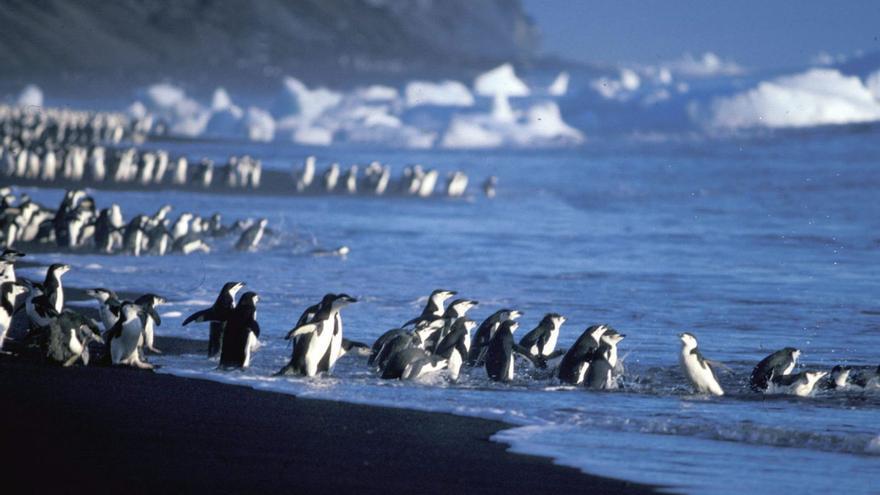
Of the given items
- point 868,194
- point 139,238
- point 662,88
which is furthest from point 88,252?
point 662,88

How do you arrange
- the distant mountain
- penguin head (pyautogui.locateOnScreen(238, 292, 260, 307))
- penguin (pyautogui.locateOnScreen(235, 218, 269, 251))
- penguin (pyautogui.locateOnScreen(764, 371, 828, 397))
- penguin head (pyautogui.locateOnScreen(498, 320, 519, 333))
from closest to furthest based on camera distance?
penguin (pyautogui.locateOnScreen(764, 371, 828, 397)) < penguin head (pyautogui.locateOnScreen(498, 320, 519, 333)) < penguin head (pyautogui.locateOnScreen(238, 292, 260, 307)) < penguin (pyautogui.locateOnScreen(235, 218, 269, 251)) < the distant mountain

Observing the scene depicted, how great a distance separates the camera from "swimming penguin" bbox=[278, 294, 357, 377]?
31.5 feet

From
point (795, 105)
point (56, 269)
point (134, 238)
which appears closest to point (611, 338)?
point (56, 269)

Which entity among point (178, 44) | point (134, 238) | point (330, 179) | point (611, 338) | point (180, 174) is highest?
point (178, 44)

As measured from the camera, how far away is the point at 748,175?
46.1 meters

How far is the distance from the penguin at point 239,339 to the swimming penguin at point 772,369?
Result: 3239 millimetres

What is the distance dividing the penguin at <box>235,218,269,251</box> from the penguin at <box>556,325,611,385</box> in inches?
409

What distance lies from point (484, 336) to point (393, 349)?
1.04m

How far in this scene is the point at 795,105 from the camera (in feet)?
254

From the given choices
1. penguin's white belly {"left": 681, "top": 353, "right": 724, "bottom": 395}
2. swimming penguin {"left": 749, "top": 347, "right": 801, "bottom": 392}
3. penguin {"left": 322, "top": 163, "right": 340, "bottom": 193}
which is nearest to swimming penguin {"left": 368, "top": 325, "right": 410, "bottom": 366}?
penguin's white belly {"left": 681, "top": 353, "right": 724, "bottom": 395}

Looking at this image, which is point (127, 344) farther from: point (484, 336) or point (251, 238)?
point (251, 238)

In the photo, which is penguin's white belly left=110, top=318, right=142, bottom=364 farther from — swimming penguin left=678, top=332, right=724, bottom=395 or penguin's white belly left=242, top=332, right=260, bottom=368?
swimming penguin left=678, top=332, right=724, bottom=395

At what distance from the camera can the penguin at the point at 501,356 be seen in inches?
387

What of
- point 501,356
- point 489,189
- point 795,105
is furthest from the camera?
point 795,105
